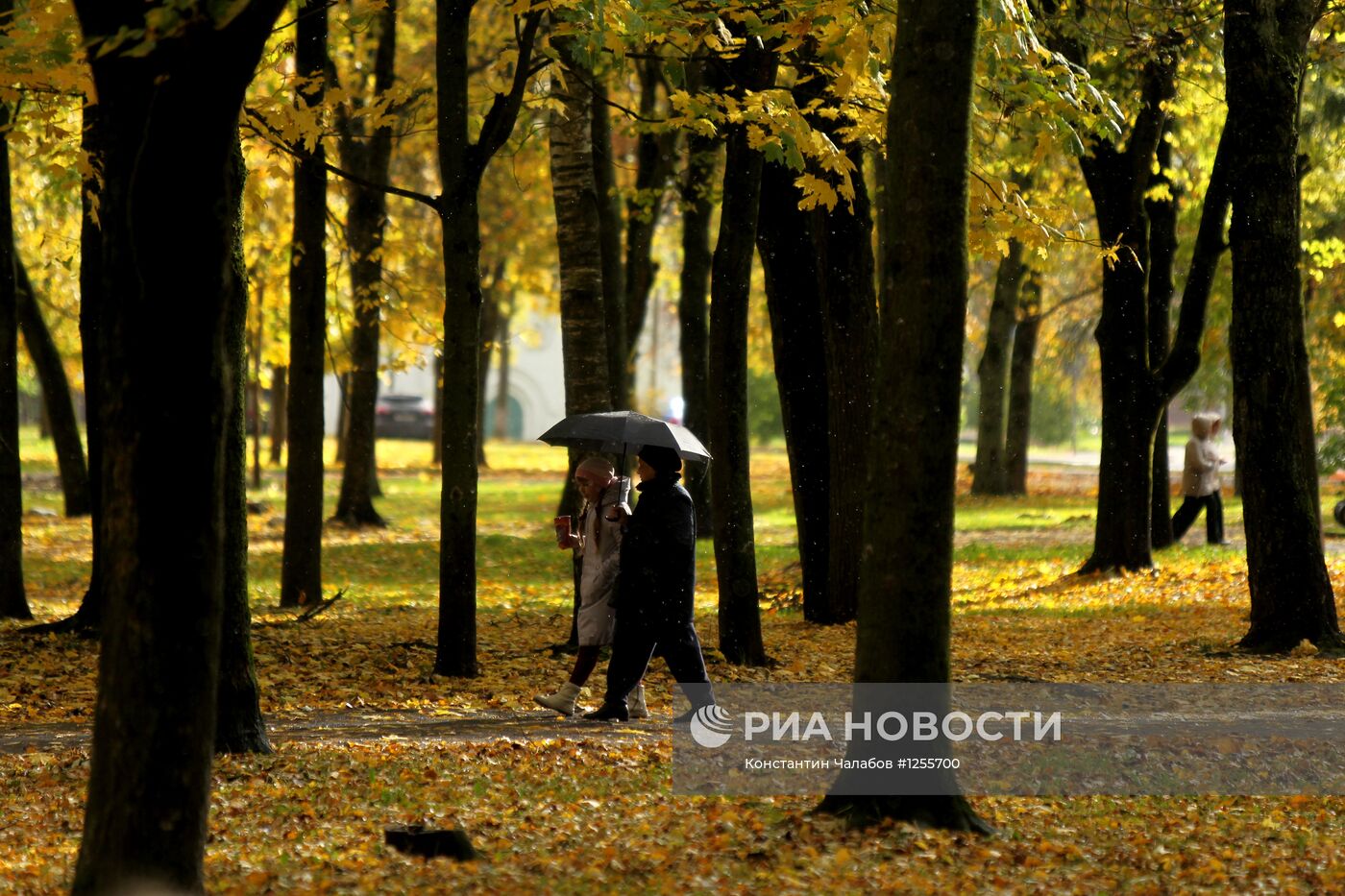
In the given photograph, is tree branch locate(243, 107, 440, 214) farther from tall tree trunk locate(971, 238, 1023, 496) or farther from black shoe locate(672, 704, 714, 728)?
tall tree trunk locate(971, 238, 1023, 496)

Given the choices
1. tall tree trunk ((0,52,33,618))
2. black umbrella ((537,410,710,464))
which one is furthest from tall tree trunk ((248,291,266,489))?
black umbrella ((537,410,710,464))

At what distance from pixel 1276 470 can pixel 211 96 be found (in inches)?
335

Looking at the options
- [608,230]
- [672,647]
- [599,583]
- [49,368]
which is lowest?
[672,647]

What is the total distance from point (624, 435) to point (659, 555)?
691 millimetres

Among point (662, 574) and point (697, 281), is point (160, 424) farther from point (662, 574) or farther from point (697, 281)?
point (697, 281)

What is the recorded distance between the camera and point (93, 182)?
34.5 feet

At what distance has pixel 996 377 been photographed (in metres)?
26.7

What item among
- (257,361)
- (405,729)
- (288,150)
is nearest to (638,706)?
(405,729)

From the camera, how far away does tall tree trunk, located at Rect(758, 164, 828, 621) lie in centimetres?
1251

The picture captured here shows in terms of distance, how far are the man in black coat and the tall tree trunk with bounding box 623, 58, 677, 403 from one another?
9254 millimetres

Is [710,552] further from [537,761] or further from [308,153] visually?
[537,761]

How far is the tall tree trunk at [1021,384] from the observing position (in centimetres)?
2692

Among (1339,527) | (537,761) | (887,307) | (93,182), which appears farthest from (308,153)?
(1339,527)

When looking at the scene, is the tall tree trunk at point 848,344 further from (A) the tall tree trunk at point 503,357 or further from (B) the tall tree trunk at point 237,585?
(A) the tall tree trunk at point 503,357
